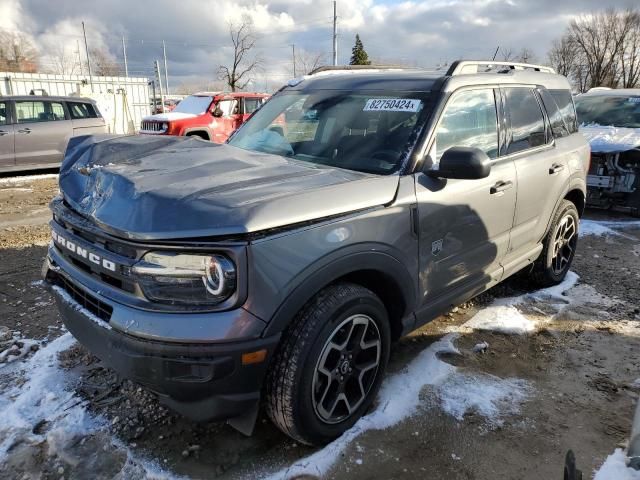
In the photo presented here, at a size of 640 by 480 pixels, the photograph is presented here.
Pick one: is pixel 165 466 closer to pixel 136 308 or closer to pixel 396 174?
pixel 136 308


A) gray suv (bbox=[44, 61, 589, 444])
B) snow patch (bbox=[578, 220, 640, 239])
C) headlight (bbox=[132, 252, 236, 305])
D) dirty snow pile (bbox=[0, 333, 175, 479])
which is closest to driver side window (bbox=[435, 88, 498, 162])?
gray suv (bbox=[44, 61, 589, 444])

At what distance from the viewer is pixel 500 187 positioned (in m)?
3.43

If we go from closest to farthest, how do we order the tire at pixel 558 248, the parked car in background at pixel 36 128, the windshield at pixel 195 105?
the tire at pixel 558 248 < the parked car in background at pixel 36 128 < the windshield at pixel 195 105

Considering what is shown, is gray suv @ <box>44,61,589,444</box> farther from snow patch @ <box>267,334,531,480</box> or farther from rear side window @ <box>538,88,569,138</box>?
rear side window @ <box>538,88,569,138</box>

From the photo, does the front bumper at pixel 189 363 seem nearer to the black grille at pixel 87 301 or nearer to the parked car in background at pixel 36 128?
the black grille at pixel 87 301

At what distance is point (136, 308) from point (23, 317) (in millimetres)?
2407

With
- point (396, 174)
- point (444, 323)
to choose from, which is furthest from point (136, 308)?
point (444, 323)

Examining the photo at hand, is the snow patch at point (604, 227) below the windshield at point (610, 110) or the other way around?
below

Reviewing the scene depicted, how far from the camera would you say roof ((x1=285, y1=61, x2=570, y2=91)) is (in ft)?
10.6

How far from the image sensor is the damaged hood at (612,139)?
7.31 meters

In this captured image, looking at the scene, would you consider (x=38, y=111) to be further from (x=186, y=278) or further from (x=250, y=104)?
(x=186, y=278)

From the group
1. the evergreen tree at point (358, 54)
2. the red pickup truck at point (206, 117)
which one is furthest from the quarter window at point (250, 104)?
the evergreen tree at point (358, 54)

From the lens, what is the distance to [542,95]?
4234 millimetres

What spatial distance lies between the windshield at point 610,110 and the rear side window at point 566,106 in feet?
14.1
